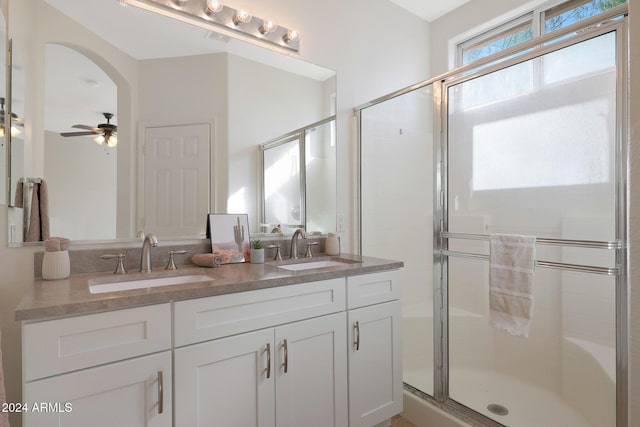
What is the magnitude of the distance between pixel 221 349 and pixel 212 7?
5.64 feet

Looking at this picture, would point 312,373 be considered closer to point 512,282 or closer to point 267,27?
point 512,282

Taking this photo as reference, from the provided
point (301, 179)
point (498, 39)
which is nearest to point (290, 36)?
point (301, 179)

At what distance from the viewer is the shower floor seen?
6.17ft

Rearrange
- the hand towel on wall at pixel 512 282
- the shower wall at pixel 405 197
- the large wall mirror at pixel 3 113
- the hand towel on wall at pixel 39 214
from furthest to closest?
the shower wall at pixel 405 197 < the hand towel on wall at pixel 512 282 < the hand towel on wall at pixel 39 214 < the large wall mirror at pixel 3 113

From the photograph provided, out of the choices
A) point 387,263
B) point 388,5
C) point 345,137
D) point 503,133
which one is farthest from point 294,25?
point 387,263

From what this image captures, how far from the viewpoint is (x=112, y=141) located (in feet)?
5.30

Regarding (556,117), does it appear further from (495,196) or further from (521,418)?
(521,418)

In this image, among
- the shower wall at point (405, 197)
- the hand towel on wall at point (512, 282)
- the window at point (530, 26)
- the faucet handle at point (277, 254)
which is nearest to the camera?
the hand towel on wall at point (512, 282)

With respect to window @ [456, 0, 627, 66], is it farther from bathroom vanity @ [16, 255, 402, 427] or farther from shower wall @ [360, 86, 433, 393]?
bathroom vanity @ [16, 255, 402, 427]

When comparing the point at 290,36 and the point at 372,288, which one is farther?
the point at 290,36

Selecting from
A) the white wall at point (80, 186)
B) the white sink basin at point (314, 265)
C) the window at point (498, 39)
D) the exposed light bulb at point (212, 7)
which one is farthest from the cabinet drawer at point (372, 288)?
the window at point (498, 39)

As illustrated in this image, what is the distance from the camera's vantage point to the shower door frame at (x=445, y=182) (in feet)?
4.57

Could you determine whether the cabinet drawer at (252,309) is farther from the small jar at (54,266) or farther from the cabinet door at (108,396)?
the small jar at (54,266)

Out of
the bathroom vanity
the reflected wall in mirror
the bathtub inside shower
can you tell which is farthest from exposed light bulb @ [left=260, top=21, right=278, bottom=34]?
the bathtub inside shower
